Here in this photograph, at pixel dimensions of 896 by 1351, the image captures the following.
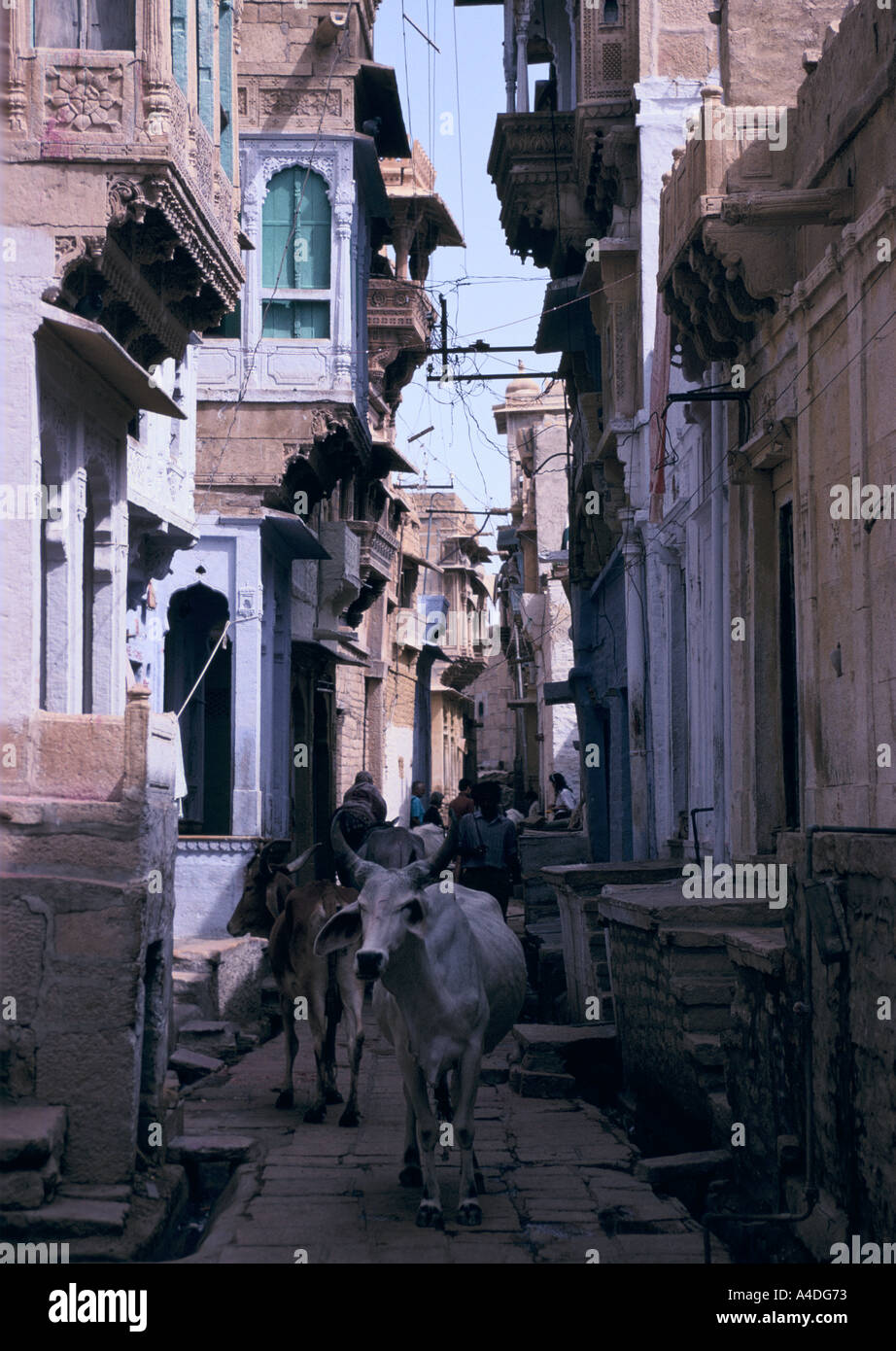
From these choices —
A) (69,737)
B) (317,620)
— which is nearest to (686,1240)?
(69,737)

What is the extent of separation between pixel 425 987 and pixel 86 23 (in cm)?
760

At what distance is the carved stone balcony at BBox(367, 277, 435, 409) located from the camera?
29.6 meters

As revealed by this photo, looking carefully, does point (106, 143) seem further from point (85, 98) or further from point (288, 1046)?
point (288, 1046)

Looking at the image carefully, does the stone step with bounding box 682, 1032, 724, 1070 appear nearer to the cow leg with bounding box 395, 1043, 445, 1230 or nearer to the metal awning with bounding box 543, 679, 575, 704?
the cow leg with bounding box 395, 1043, 445, 1230

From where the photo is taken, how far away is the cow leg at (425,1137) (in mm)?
7258

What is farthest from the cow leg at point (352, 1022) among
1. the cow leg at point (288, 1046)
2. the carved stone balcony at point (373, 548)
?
the carved stone balcony at point (373, 548)

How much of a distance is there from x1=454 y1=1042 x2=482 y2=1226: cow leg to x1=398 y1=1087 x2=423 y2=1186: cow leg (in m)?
0.51

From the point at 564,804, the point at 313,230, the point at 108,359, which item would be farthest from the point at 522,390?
the point at 108,359

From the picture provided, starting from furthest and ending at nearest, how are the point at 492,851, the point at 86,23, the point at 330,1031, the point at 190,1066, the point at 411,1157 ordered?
1. the point at 492,851
2. the point at 190,1066
3. the point at 86,23
4. the point at 330,1031
5. the point at 411,1157

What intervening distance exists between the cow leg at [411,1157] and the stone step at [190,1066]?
3592mm

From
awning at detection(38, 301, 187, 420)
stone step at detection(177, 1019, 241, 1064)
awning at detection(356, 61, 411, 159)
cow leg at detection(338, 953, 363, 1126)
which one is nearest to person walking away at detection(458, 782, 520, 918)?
stone step at detection(177, 1019, 241, 1064)

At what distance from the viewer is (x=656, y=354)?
17.0m

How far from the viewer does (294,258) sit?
20.4m
